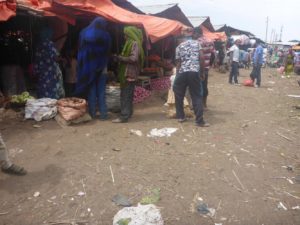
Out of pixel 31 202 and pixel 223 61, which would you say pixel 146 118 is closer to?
pixel 31 202

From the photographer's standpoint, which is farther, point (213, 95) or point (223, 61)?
point (223, 61)

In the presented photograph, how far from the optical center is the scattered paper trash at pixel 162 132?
6.10 metres

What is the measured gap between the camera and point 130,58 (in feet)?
21.2

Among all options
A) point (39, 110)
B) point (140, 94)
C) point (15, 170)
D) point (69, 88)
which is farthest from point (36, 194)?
point (140, 94)

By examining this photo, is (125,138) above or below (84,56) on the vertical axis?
below

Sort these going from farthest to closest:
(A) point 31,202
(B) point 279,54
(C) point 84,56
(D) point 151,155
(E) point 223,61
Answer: (B) point 279,54 < (E) point 223,61 < (C) point 84,56 < (D) point 151,155 < (A) point 31,202

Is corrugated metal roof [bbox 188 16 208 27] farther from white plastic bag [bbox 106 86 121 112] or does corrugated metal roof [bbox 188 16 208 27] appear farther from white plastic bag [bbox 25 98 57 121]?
white plastic bag [bbox 25 98 57 121]

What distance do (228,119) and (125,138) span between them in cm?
280

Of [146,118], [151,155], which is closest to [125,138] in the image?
[151,155]

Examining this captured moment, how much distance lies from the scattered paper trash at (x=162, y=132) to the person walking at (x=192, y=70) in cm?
68

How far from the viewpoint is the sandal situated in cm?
421

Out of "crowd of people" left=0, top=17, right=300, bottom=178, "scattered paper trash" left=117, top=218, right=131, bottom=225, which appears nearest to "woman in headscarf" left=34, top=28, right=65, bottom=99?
"crowd of people" left=0, top=17, right=300, bottom=178

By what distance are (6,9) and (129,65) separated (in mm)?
2420

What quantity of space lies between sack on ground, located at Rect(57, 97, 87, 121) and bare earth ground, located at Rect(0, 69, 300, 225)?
24cm
